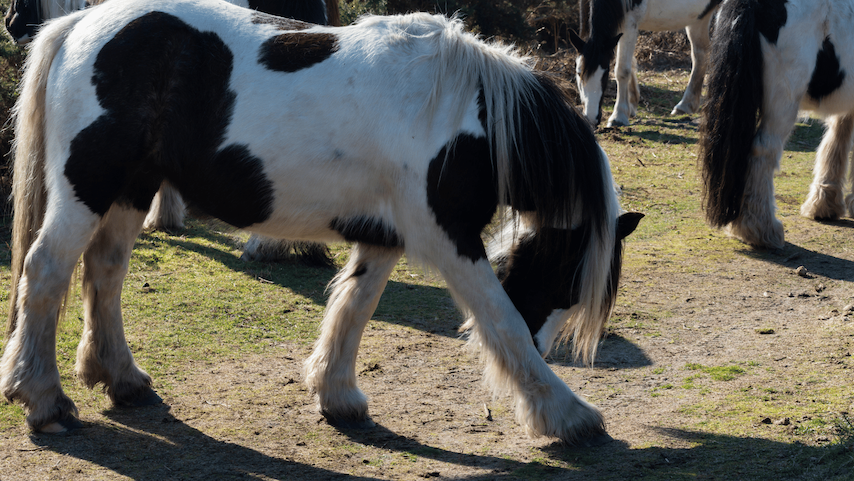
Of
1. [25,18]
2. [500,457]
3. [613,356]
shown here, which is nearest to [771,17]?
[613,356]

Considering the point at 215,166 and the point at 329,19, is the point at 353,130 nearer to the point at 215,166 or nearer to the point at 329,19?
the point at 215,166

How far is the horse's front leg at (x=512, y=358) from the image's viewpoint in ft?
9.93

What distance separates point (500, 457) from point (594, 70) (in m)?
7.82

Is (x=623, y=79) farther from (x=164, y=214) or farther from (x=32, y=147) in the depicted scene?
(x=32, y=147)

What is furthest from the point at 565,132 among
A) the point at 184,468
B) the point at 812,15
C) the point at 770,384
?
the point at 812,15

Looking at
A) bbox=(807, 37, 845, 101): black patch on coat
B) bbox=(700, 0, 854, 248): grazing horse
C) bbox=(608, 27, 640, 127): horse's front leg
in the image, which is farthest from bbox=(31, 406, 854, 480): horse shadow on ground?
bbox=(608, 27, 640, 127): horse's front leg

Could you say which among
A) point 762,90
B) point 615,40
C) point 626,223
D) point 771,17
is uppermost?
point 771,17

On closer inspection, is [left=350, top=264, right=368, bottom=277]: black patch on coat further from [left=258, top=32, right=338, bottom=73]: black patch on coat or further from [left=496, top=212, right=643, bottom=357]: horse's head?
[left=258, top=32, right=338, bottom=73]: black patch on coat

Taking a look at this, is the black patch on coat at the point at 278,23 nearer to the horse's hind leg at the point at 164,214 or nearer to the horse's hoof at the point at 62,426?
the horse's hoof at the point at 62,426

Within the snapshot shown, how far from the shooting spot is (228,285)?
212 inches

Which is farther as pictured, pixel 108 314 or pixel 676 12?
pixel 676 12

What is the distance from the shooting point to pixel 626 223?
328 centimetres

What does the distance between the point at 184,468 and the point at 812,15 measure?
5.62 m

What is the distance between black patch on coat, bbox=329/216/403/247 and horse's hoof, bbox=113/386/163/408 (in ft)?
4.36
